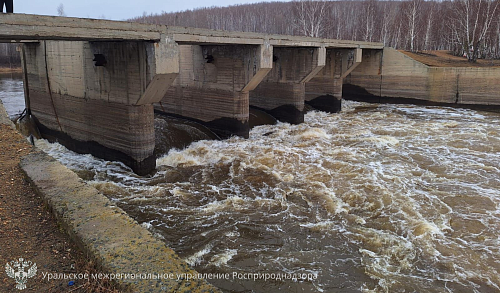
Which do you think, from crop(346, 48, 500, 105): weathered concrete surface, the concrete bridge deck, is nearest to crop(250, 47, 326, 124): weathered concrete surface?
the concrete bridge deck

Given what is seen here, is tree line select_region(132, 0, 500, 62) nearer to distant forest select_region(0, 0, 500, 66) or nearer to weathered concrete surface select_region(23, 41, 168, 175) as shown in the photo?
distant forest select_region(0, 0, 500, 66)

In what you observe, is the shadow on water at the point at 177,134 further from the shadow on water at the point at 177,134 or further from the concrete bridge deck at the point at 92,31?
the concrete bridge deck at the point at 92,31

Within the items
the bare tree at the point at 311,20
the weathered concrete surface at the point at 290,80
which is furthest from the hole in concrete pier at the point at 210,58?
the bare tree at the point at 311,20

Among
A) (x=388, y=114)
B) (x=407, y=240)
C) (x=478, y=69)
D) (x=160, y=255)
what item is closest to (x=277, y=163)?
(x=407, y=240)

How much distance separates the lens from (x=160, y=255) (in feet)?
12.7

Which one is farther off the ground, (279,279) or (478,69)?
(478,69)

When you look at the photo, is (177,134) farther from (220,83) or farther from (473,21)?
(473,21)

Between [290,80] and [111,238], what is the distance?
18425 mm

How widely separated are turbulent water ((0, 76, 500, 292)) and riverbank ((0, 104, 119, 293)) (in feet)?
9.98

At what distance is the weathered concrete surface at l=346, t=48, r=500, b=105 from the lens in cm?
2422

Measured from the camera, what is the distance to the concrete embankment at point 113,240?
3.46m

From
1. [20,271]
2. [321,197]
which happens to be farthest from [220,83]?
[20,271]

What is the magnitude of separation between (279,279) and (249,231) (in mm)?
Result: 1873

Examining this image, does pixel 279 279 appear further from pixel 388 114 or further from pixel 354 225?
pixel 388 114
